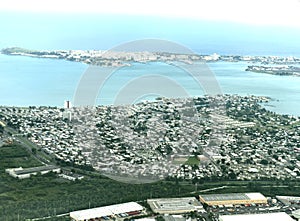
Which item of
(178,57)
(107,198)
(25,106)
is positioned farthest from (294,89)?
(107,198)

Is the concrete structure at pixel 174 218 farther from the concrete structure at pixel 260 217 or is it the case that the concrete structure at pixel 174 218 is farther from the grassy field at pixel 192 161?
the grassy field at pixel 192 161

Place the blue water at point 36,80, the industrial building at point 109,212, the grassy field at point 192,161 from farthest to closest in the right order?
the blue water at point 36,80
the grassy field at point 192,161
the industrial building at point 109,212

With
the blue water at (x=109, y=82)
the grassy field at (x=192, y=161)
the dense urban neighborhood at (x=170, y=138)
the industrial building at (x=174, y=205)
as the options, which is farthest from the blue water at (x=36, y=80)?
the industrial building at (x=174, y=205)

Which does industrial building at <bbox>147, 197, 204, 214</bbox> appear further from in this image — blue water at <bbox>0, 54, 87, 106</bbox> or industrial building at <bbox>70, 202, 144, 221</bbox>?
blue water at <bbox>0, 54, 87, 106</bbox>

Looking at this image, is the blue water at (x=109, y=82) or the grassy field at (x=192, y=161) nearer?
the grassy field at (x=192, y=161)

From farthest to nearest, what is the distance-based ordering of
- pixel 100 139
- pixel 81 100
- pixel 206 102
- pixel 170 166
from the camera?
pixel 206 102, pixel 81 100, pixel 100 139, pixel 170 166

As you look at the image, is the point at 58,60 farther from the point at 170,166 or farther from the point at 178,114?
the point at 170,166

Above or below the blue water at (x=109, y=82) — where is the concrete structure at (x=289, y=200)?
below
